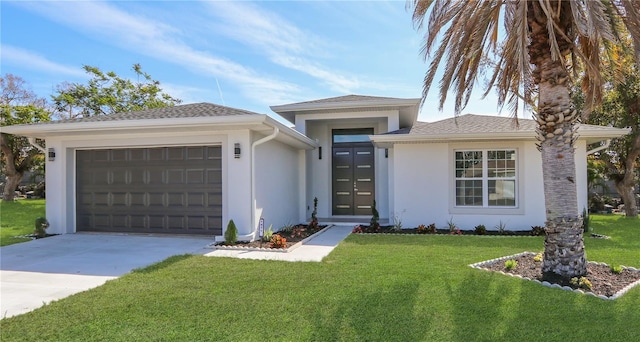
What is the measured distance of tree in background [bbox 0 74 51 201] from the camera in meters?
20.1

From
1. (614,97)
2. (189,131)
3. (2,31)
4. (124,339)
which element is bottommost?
Result: (124,339)

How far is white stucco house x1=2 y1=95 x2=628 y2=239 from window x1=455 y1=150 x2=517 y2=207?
1.1 inches

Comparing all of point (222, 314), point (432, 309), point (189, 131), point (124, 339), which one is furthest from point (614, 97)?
point (124, 339)

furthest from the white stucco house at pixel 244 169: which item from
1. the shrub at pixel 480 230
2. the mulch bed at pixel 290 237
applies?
the shrub at pixel 480 230

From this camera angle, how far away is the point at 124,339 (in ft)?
11.1

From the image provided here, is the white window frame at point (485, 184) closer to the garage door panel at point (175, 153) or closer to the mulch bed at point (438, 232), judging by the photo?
the mulch bed at point (438, 232)

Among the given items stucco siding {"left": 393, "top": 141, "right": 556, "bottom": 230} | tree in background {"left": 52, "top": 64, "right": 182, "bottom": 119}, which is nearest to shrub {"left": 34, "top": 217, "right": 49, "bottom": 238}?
stucco siding {"left": 393, "top": 141, "right": 556, "bottom": 230}

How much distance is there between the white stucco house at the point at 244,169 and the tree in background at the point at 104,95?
54.5ft

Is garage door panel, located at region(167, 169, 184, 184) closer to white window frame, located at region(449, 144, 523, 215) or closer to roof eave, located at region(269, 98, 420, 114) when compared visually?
roof eave, located at region(269, 98, 420, 114)

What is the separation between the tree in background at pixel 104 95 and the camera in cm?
2375

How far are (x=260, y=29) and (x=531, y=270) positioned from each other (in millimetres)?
9753

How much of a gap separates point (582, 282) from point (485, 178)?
19.5 ft

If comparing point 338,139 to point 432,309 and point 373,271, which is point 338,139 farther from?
point 432,309

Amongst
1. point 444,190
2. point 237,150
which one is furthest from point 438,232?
point 237,150
